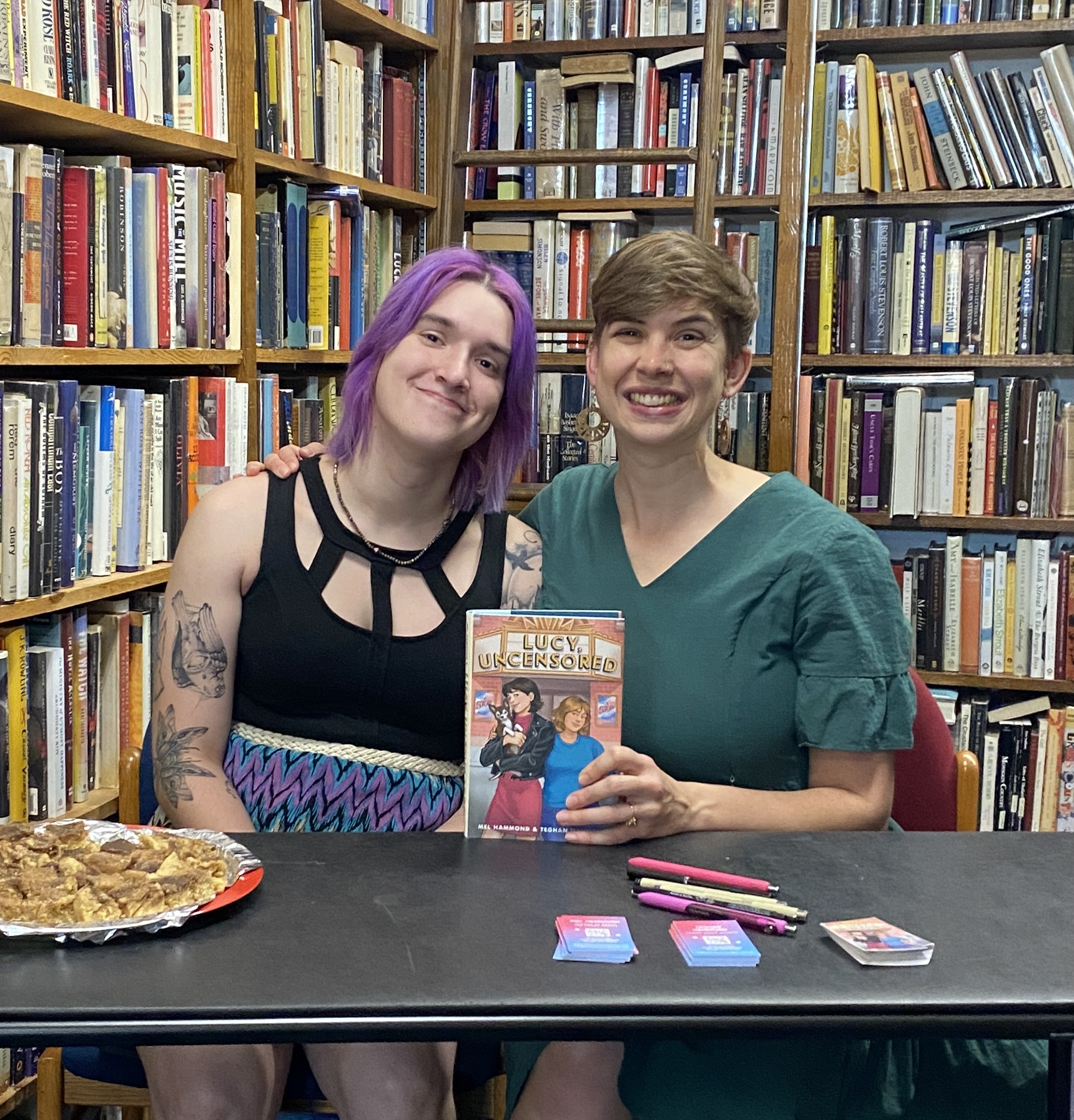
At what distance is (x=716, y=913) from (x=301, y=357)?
1.97 m

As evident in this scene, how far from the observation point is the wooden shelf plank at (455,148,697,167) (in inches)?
121

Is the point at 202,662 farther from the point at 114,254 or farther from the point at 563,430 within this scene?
the point at 563,430

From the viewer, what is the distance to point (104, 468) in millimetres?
2170

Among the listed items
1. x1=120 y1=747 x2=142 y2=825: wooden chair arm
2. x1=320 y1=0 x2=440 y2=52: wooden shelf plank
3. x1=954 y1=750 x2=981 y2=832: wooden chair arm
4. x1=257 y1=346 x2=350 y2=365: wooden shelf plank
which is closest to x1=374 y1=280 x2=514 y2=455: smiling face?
x1=120 y1=747 x2=142 y2=825: wooden chair arm

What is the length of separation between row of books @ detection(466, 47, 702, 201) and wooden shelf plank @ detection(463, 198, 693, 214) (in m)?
0.05

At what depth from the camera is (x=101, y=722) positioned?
2258 millimetres

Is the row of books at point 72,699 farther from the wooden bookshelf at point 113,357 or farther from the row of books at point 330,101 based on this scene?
the row of books at point 330,101

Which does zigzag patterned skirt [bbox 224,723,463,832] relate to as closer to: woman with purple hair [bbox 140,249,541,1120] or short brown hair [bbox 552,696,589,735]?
woman with purple hair [bbox 140,249,541,1120]

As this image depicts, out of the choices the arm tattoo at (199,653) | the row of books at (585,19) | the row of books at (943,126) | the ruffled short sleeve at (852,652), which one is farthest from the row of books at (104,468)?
the row of books at (943,126)

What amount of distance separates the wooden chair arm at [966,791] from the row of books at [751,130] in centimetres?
189

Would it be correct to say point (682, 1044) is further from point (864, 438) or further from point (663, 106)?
point (663, 106)

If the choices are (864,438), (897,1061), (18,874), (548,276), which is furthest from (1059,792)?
(18,874)

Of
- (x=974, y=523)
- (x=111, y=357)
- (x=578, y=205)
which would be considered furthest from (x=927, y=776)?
(x=578, y=205)

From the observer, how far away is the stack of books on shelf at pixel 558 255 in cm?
332
